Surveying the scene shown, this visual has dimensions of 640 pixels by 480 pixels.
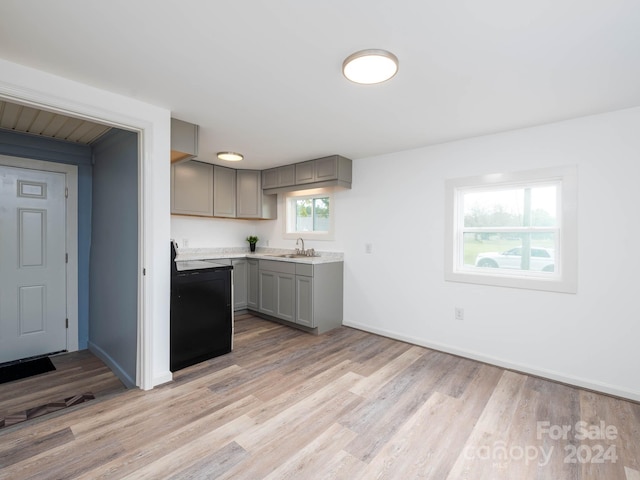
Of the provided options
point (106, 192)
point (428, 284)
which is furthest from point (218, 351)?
point (428, 284)

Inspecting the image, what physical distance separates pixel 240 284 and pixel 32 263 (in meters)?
2.43

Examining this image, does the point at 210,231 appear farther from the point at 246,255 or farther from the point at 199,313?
the point at 199,313

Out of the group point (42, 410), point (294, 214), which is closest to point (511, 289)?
point (294, 214)

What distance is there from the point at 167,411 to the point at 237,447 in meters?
0.69

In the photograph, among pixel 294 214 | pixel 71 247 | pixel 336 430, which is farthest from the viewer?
pixel 294 214

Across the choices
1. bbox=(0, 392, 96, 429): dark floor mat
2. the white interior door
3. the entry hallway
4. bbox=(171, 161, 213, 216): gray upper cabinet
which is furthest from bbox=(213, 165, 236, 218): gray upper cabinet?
bbox=(0, 392, 96, 429): dark floor mat

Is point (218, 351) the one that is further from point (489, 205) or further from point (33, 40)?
point (489, 205)

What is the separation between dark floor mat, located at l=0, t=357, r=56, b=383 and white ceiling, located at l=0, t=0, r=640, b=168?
268cm

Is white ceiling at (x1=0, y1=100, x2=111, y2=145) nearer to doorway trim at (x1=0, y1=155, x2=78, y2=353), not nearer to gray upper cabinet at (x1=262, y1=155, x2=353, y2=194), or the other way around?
doorway trim at (x1=0, y1=155, x2=78, y2=353)

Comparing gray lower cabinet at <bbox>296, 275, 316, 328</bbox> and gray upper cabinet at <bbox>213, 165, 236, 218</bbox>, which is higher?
gray upper cabinet at <bbox>213, 165, 236, 218</bbox>

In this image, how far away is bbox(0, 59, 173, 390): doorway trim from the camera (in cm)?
230

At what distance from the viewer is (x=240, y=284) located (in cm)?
478

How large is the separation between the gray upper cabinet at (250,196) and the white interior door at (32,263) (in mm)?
2161

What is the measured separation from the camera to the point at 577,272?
2639 mm
